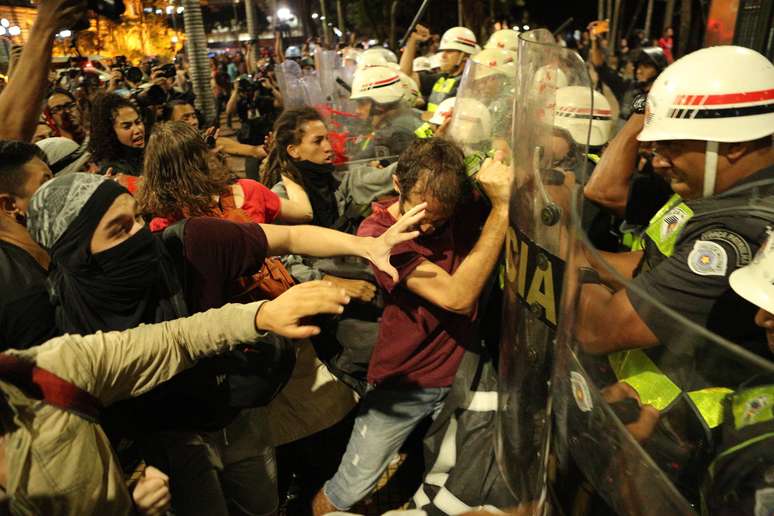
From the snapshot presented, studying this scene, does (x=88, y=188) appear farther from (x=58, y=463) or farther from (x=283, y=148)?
(x=283, y=148)

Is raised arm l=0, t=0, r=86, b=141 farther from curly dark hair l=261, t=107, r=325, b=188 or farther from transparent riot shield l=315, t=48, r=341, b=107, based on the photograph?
transparent riot shield l=315, t=48, r=341, b=107

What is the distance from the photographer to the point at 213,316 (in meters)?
1.82

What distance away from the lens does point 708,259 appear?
1.46 m

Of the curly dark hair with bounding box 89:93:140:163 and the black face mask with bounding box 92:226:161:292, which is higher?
the curly dark hair with bounding box 89:93:140:163

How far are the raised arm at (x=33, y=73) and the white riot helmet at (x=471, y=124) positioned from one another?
1.73 metres

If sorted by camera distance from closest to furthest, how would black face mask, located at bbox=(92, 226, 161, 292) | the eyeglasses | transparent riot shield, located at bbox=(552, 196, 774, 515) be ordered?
1. transparent riot shield, located at bbox=(552, 196, 774, 515)
2. black face mask, located at bbox=(92, 226, 161, 292)
3. the eyeglasses

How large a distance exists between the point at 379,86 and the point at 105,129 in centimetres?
218

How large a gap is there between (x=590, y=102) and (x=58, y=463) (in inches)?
65.4

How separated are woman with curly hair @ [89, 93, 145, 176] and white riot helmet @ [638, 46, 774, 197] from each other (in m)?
3.42

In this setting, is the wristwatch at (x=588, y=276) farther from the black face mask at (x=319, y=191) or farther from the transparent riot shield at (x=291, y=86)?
the transparent riot shield at (x=291, y=86)

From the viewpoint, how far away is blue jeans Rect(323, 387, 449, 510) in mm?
2512

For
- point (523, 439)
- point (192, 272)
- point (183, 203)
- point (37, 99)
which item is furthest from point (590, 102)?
point (37, 99)

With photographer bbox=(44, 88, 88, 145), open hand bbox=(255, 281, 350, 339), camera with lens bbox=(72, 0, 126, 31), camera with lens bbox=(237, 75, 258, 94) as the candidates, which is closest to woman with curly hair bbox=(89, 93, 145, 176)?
camera with lens bbox=(72, 0, 126, 31)

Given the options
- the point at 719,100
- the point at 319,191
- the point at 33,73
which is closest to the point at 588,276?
the point at 719,100
